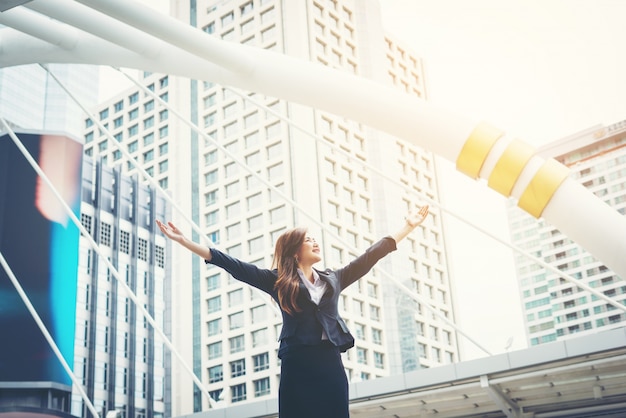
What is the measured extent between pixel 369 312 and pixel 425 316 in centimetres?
1005

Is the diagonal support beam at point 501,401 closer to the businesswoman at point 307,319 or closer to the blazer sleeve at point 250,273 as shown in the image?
the businesswoman at point 307,319

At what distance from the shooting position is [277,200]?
67.2m

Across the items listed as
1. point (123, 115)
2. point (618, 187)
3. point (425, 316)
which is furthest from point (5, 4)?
point (618, 187)

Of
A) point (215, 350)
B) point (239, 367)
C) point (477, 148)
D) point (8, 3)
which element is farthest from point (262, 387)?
point (8, 3)

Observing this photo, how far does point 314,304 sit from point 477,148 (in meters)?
3.53

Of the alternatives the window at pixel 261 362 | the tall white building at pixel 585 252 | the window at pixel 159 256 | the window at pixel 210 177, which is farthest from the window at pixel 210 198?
the tall white building at pixel 585 252

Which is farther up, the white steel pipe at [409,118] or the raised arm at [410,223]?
the white steel pipe at [409,118]

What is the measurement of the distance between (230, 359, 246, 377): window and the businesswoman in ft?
206

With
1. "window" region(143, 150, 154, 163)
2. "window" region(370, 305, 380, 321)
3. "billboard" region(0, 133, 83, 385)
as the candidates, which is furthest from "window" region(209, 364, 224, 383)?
"window" region(143, 150, 154, 163)

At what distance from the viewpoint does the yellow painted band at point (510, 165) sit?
6.46 meters

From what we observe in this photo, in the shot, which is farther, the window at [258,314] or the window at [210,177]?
the window at [210,177]

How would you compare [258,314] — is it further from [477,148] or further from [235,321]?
[477,148]

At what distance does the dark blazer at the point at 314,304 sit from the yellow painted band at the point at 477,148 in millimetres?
2983

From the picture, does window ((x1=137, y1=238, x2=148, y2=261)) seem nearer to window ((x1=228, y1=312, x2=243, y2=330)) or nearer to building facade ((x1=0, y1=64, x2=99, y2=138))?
window ((x1=228, y1=312, x2=243, y2=330))
